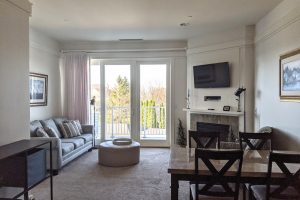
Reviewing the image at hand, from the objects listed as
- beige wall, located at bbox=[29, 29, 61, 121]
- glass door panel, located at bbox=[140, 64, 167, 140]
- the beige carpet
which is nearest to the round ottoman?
the beige carpet

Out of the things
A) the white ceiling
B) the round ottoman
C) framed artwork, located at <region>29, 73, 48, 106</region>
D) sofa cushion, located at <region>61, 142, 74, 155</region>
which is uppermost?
the white ceiling

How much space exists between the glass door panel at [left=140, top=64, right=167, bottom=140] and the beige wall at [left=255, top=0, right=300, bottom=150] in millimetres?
2507

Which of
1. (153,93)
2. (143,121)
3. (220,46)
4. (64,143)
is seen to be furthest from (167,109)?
(64,143)

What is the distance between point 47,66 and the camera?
6223 mm

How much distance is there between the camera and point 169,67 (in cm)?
693

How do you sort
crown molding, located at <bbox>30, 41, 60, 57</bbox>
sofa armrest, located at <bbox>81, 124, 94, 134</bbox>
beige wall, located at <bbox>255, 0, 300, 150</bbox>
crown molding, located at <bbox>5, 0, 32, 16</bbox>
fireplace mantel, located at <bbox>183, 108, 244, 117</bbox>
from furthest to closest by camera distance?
1. sofa armrest, located at <bbox>81, 124, 94, 134</bbox>
2. crown molding, located at <bbox>30, 41, 60, 57</bbox>
3. fireplace mantel, located at <bbox>183, 108, 244, 117</bbox>
4. beige wall, located at <bbox>255, 0, 300, 150</bbox>
5. crown molding, located at <bbox>5, 0, 32, 16</bbox>

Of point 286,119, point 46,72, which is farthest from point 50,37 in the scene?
point 286,119

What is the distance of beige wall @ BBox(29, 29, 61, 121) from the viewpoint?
220 inches

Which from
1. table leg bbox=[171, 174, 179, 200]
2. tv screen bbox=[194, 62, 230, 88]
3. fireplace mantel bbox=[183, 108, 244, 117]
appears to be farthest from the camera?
tv screen bbox=[194, 62, 230, 88]

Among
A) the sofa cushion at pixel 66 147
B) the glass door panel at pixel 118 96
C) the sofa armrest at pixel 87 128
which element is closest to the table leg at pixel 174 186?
the sofa cushion at pixel 66 147

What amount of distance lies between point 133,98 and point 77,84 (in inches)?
57.8

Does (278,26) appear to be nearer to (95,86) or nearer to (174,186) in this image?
(174,186)

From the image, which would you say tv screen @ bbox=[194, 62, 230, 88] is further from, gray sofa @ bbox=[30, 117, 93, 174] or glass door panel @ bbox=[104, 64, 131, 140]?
gray sofa @ bbox=[30, 117, 93, 174]

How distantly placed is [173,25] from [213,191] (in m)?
3.66
